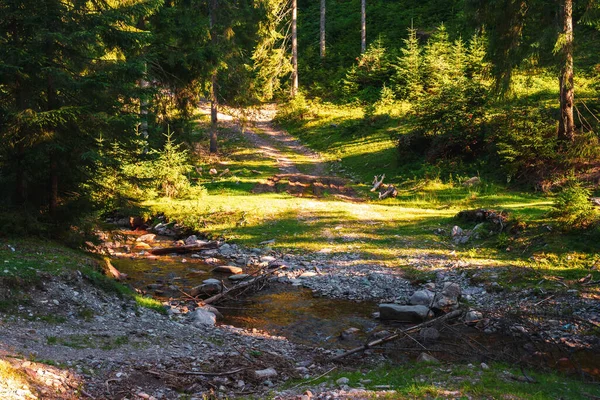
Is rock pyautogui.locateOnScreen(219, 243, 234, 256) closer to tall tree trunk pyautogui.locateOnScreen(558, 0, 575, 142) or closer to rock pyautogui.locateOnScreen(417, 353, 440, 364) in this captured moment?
rock pyautogui.locateOnScreen(417, 353, 440, 364)

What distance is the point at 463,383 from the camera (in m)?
6.45

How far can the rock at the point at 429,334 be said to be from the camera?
9016 mm

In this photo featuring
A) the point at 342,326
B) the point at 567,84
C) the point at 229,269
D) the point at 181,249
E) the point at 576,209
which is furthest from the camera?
the point at 567,84

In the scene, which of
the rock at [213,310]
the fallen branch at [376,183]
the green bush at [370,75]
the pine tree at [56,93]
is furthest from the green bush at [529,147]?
the green bush at [370,75]

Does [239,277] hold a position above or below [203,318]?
above

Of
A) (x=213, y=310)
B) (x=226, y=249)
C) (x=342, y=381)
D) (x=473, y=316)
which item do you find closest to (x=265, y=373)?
(x=342, y=381)

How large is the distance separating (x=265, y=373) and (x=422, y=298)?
4.78m

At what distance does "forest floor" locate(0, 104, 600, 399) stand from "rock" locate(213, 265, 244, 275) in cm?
110

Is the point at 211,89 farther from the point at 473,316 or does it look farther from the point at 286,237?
the point at 473,316

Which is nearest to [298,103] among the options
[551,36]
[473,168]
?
[473,168]

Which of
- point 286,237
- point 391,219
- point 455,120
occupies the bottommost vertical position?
point 286,237

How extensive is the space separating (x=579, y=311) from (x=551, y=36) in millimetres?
11140

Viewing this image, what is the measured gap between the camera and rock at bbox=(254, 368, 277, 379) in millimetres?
7367

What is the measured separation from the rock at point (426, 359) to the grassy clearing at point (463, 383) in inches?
10.3
